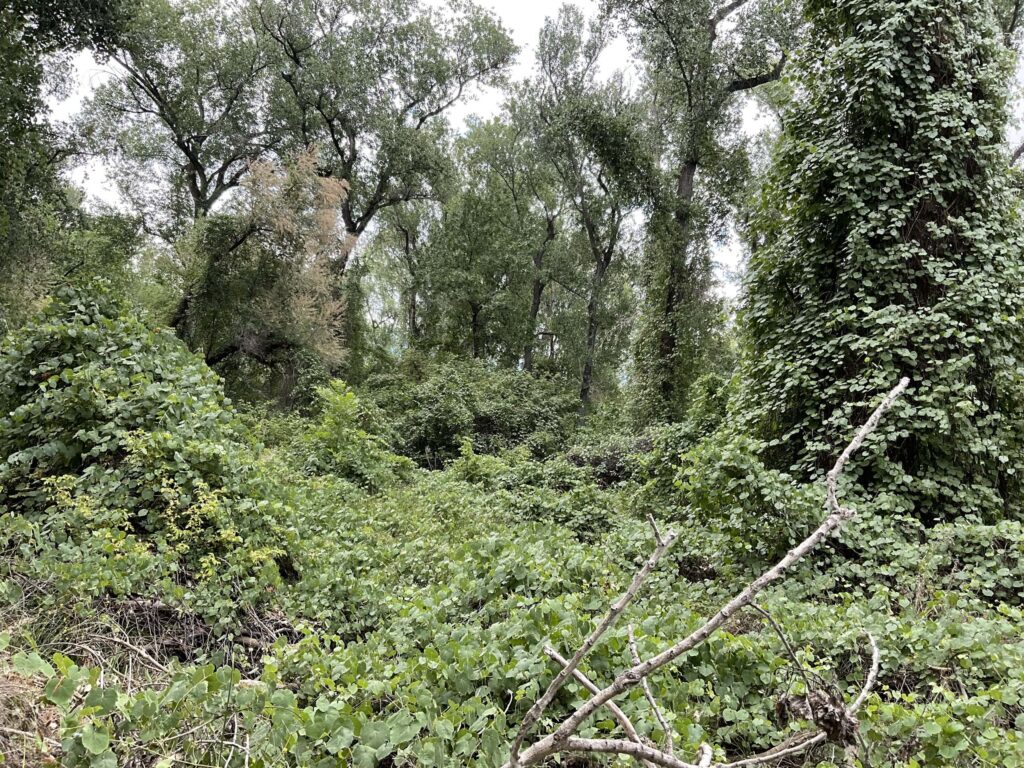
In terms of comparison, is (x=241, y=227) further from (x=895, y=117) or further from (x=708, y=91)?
(x=895, y=117)

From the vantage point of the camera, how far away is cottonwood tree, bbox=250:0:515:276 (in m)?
17.0

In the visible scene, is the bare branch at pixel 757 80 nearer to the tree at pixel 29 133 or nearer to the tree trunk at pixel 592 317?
the tree trunk at pixel 592 317

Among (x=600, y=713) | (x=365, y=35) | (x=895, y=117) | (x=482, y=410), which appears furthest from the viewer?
(x=365, y=35)

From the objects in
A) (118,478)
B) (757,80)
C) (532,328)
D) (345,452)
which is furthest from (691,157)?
(118,478)

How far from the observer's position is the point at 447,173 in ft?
66.4

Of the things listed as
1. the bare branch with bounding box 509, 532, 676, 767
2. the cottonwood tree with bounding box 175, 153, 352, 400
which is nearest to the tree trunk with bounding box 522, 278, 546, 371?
the cottonwood tree with bounding box 175, 153, 352, 400

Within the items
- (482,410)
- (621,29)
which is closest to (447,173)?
(621,29)

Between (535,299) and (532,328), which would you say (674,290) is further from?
(532,328)

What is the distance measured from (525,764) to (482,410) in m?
14.7

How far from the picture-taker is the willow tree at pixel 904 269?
15.3 ft

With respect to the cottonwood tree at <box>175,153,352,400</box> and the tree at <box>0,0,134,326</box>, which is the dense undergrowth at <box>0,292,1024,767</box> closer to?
the tree at <box>0,0,134,326</box>

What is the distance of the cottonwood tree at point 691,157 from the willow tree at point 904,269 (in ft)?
24.4

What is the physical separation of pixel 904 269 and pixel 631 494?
4.49 meters

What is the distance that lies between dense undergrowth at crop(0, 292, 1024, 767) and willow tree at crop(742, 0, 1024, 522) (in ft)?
2.46
